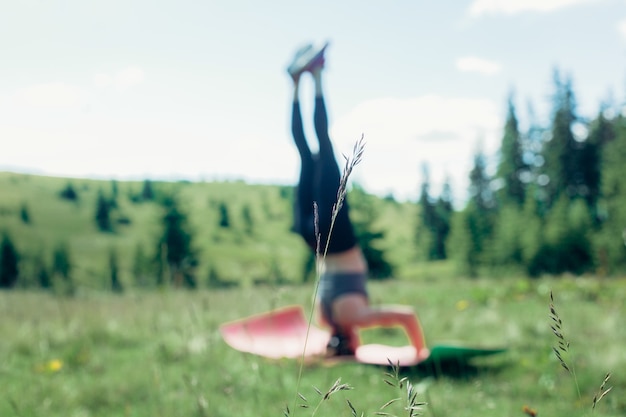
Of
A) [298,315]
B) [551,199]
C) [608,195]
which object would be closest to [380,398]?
[298,315]

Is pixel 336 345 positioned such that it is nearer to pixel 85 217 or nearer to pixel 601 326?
pixel 601 326

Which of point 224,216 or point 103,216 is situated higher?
point 103,216

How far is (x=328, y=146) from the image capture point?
4449 millimetres

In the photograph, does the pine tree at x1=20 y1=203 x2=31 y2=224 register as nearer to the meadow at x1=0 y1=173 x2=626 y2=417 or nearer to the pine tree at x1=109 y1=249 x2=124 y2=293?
the pine tree at x1=109 y1=249 x2=124 y2=293

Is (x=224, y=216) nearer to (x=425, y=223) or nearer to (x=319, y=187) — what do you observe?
(x=425, y=223)

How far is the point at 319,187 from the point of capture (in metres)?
4.44

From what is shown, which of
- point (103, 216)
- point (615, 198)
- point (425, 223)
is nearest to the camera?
point (615, 198)

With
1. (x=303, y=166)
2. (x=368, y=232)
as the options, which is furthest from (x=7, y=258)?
(x=303, y=166)

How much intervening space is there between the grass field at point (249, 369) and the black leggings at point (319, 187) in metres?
0.93

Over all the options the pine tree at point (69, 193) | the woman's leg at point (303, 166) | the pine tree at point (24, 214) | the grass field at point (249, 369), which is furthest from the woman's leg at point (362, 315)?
the pine tree at point (69, 193)

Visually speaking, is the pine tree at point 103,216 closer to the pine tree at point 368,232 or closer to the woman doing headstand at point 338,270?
the pine tree at point 368,232

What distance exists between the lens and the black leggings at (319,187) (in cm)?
441

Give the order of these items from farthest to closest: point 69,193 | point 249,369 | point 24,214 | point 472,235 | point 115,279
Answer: point 69,193 → point 24,214 → point 472,235 → point 115,279 → point 249,369

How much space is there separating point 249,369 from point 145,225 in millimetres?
69858
